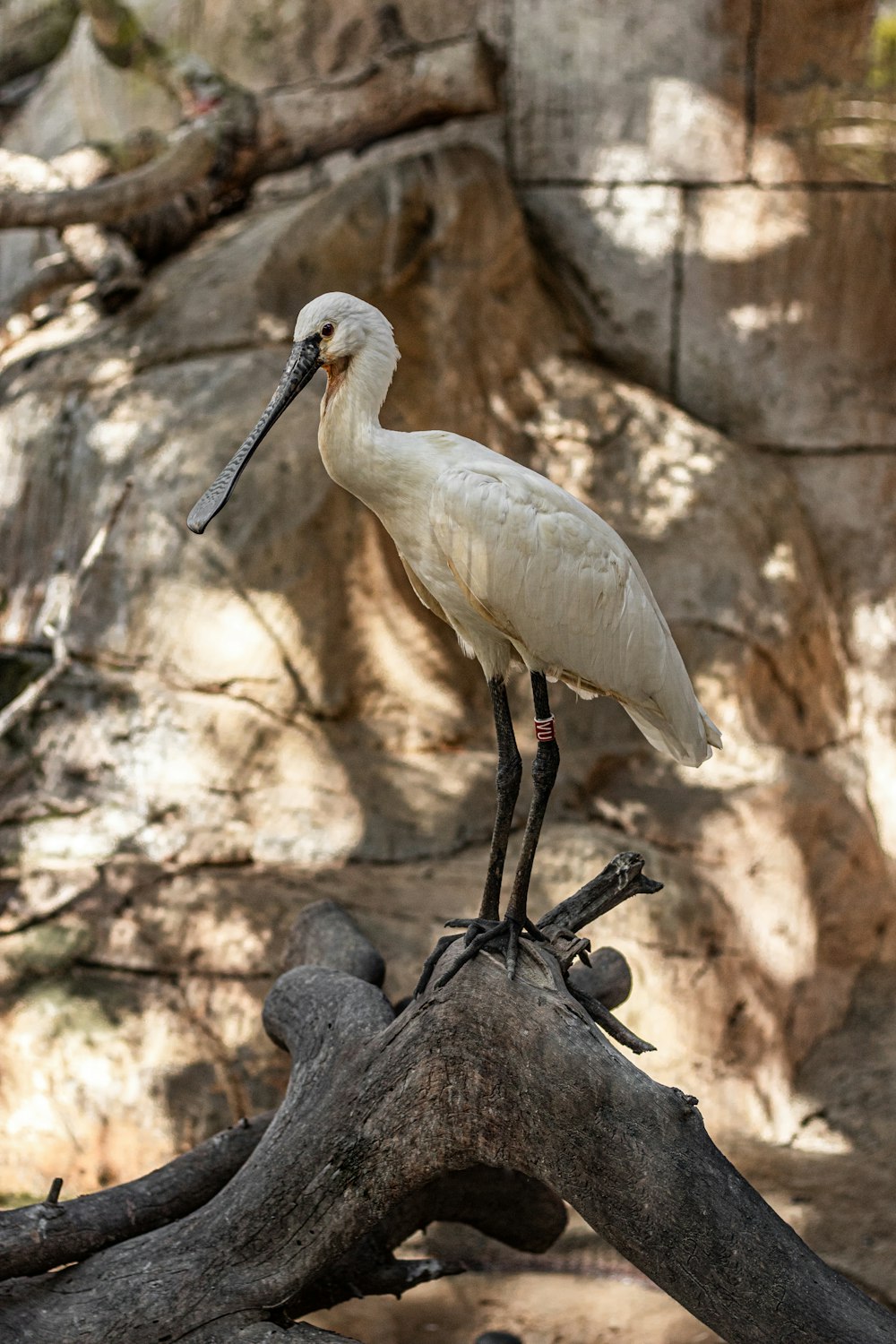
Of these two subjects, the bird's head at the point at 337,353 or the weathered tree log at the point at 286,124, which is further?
the weathered tree log at the point at 286,124

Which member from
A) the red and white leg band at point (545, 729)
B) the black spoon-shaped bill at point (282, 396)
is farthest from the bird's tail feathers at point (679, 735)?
the black spoon-shaped bill at point (282, 396)

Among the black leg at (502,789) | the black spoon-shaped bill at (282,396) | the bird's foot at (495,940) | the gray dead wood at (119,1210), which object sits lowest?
the gray dead wood at (119,1210)

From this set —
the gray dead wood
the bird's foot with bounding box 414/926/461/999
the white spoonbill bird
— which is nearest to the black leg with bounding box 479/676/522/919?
the white spoonbill bird

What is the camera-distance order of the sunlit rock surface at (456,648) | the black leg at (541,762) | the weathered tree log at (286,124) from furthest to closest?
the weathered tree log at (286,124) < the sunlit rock surface at (456,648) < the black leg at (541,762)

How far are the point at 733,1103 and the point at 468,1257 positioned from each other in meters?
1.29

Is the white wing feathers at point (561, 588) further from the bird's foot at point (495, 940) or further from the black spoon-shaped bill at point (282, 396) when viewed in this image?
the bird's foot at point (495, 940)

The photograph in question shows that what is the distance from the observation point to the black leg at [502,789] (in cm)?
317

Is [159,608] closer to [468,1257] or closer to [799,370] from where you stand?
[468,1257]

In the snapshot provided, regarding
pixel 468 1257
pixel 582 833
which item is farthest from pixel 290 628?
pixel 468 1257

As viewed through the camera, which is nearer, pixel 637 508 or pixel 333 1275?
pixel 333 1275

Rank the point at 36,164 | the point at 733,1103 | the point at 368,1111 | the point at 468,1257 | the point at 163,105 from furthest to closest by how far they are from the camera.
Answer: the point at 163,105 < the point at 36,164 < the point at 733,1103 < the point at 468,1257 < the point at 368,1111

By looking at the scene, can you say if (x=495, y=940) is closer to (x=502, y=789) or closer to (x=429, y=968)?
(x=429, y=968)

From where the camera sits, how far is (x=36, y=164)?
7.65 m

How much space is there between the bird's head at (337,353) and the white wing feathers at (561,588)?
29cm
